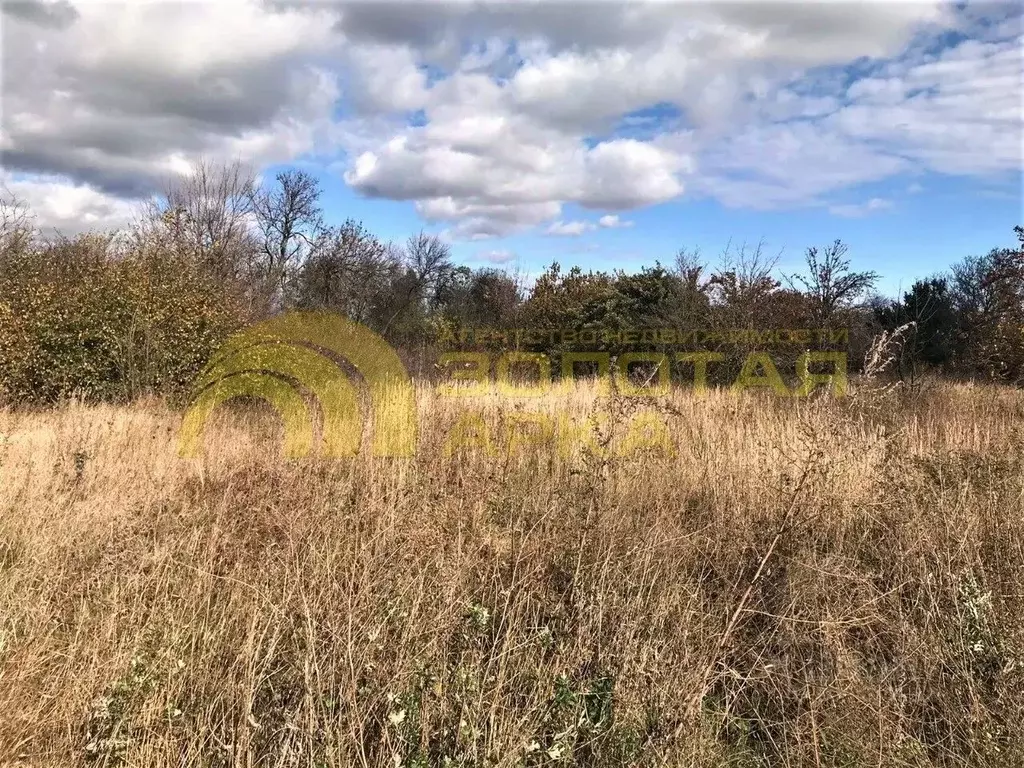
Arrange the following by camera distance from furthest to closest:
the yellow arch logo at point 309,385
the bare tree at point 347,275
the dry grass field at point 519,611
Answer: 1. the bare tree at point 347,275
2. the yellow arch logo at point 309,385
3. the dry grass field at point 519,611

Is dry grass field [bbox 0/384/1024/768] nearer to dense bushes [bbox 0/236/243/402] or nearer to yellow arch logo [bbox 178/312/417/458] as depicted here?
yellow arch logo [bbox 178/312/417/458]

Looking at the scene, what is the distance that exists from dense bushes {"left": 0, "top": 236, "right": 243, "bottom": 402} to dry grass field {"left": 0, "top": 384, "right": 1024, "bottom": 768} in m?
3.99

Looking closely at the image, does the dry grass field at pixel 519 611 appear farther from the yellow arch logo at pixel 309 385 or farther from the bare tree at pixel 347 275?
the bare tree at pixel 347 275

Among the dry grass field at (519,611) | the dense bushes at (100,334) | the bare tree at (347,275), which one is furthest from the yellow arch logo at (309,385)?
the bare tree at (347,275)

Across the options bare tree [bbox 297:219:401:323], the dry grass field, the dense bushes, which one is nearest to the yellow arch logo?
the dense bushes

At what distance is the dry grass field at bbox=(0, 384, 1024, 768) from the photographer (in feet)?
7.00

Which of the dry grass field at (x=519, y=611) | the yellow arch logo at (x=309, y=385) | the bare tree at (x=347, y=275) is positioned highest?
the bare tree at (x=347, y=275)

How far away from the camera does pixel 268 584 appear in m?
3.00

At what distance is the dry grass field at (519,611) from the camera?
2.13 meters

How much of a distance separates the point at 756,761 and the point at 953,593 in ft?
4.74

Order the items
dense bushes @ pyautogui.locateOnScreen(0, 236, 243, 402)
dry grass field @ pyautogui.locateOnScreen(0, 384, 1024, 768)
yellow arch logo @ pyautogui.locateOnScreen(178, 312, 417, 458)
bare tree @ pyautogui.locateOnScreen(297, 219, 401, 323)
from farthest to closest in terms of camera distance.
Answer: bare tree @ pyautogui.locateOnScreen(297, 219, 401, 323) < dense bushes @ pyautogui.locateOnScreen(0, 236, 243, 402) < yellow arch logo @ pyautogui.locateOnScreen(178, 312, 417, 458) < dry grass field @ pyautogui.locateOnScreen(0, 384, 1024, 768)

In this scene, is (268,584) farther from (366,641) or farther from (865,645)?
(865,645)

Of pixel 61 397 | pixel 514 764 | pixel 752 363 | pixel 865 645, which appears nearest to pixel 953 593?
pixel 865 645

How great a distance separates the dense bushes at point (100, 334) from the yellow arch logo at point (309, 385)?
0.57 m
